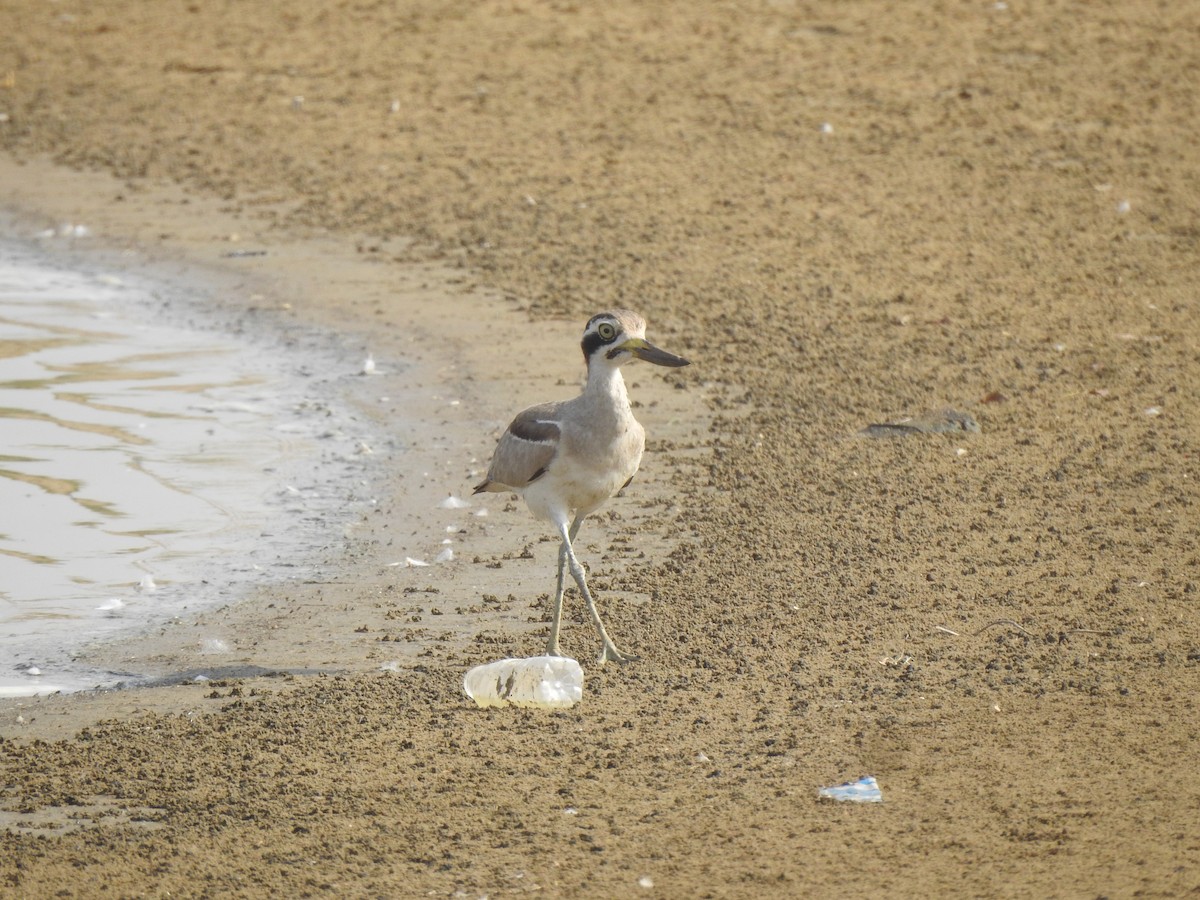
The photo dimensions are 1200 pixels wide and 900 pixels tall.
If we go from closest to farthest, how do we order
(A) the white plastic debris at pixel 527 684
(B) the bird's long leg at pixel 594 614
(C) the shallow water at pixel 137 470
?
(A) the white plastic debris at pixel 527 684
(B) the bird's long leg at pixel 594 614
(C) the shallow water at pixel 137 470

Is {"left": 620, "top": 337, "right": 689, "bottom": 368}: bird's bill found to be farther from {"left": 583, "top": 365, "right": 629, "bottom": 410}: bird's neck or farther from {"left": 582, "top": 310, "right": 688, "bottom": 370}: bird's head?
{"left": 583, "top": 365, "right": 629, "bottom": 410}: bird's neck

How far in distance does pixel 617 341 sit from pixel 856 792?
217 centimetres

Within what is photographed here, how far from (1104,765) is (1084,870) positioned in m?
0.74

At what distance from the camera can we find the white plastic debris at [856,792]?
557 centimetres

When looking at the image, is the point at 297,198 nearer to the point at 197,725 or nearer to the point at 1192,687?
the point at 197,725

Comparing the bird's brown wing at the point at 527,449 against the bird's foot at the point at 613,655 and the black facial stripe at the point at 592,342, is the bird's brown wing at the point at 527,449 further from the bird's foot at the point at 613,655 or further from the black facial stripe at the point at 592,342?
the bird's foot at the point at 613,655

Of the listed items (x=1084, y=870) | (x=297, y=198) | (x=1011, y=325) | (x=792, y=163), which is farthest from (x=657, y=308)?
(x=1084, y=870)

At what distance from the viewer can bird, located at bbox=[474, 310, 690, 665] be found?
675 centimetres

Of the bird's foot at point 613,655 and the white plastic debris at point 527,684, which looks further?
the bird's foot at point 613,655

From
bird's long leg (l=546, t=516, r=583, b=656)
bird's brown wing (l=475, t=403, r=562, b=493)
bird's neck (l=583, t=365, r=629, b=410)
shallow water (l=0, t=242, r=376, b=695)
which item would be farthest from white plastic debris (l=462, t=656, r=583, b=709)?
shallow water (l=0, t=242, r=376, b=695)

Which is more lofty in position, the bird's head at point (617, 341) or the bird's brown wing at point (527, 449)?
the bird's head at point (617, 341)

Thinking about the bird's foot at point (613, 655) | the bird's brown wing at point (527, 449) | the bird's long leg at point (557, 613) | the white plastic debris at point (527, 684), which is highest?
the bird's brown wing at point (527, 449)

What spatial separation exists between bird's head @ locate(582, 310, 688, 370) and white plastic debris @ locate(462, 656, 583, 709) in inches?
51.8

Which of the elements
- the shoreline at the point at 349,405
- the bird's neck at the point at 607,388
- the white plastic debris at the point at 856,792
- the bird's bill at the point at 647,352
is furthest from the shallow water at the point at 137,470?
the white plastic debris at the point at 856,792
